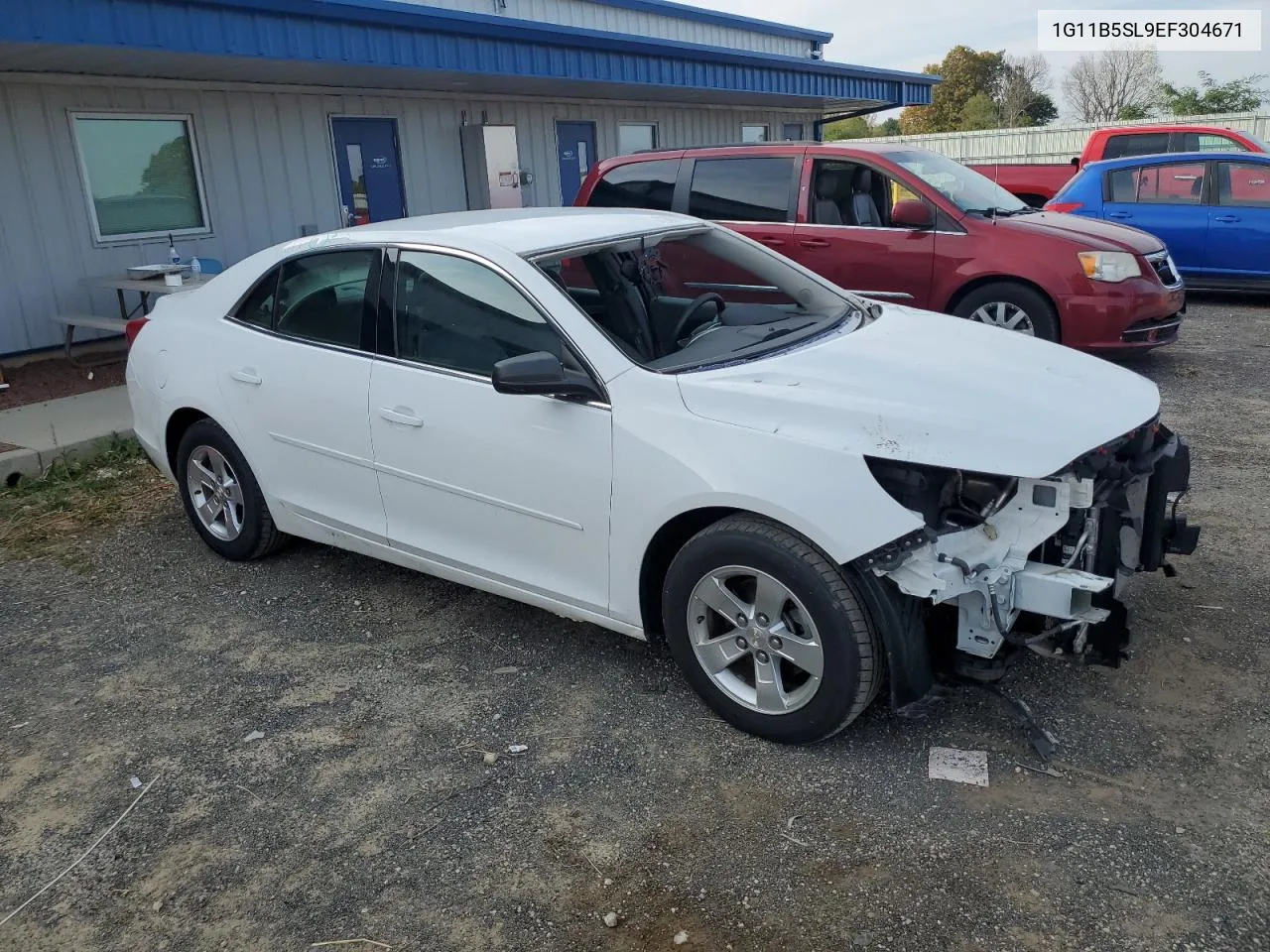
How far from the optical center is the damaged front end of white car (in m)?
2.95

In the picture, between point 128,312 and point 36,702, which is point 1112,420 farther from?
point 128,312

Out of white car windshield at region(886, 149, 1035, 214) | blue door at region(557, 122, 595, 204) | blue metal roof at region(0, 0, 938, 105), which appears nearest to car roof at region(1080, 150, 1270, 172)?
white car windshield at region(886, 149, 1035, 214)

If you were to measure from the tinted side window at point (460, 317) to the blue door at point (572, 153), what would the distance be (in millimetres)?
10322

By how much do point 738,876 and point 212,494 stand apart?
3395 mm

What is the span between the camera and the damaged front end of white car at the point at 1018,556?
2947 millimetres

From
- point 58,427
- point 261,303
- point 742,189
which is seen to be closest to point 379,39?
point 742,189

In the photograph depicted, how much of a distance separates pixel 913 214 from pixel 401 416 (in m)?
4.96

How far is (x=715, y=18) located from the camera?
54.6ft

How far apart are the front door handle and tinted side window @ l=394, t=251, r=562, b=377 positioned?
20 cm

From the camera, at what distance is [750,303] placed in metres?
4.27

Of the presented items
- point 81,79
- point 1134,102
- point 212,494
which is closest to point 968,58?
point 1134,102

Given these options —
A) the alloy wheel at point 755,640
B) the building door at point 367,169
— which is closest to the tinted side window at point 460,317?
the alloy wheel at point 755,640

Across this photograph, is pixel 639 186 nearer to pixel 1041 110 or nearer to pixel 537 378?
pixel 537 378

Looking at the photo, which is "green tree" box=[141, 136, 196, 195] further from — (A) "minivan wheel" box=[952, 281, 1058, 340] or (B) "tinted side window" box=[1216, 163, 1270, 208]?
(B) "tinted side window" box=[1216, 163, 1270, 208]
